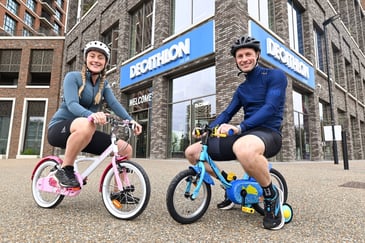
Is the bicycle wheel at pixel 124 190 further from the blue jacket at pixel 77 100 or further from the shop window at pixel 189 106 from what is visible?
the shop window at pixel 189 106

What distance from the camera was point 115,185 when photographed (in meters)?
2.24

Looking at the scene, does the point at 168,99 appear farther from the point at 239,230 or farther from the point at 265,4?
the point at 239,230

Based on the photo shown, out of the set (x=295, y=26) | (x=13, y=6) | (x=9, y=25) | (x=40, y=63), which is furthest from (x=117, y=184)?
(x=13, y=6)

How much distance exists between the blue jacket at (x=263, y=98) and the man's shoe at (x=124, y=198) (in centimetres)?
118

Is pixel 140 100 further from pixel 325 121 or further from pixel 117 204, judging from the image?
pixel 325 121

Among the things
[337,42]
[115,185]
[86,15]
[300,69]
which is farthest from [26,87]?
[337,42]

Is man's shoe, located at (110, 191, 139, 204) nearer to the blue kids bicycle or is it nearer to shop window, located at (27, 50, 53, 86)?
the blue kids bicycle

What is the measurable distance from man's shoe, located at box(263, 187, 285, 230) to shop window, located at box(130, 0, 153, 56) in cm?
1223

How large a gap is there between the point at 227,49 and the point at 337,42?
13885mm

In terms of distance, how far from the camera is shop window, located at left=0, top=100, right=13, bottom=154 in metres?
20.7

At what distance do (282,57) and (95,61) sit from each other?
32.2ft

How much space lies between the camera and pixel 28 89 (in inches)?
842

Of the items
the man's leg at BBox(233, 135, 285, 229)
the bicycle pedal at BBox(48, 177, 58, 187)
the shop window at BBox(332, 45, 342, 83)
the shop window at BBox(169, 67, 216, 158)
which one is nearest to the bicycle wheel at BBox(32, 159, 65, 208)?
the bicycle pedal at BBox(48, 177, 58, 187)

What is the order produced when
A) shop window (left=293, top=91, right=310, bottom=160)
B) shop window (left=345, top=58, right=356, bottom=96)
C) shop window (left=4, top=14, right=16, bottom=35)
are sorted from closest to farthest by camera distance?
1. shop window (left=293, top=91, right=310, bottom=160)
2. shop window (left=345, top=58, right=356, bottom=96)
3. shop window (left=4, top=14, right=16, bottom=35)
